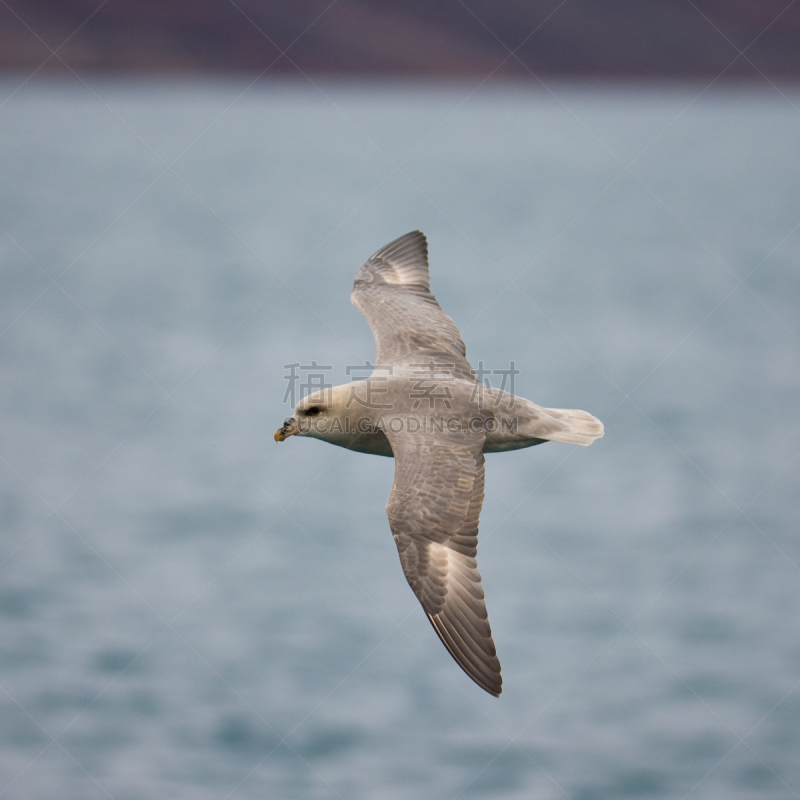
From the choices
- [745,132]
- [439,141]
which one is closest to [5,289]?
[439,141]

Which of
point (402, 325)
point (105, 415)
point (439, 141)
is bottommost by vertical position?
point (402, 325)

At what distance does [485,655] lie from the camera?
30.2 ft

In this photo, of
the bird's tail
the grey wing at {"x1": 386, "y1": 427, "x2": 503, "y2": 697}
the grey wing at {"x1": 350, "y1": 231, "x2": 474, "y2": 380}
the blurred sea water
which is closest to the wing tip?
the grey wing at {"x1": 386, "y1": 427, "x2": 503, "y2": 697}

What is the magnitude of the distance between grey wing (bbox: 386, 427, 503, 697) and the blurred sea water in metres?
13.3

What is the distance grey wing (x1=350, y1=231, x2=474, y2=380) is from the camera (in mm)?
11547

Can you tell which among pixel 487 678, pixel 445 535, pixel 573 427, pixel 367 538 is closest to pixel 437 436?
pixel 445 535

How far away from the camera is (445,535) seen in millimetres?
9625

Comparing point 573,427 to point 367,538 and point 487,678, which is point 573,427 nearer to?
point 487,678

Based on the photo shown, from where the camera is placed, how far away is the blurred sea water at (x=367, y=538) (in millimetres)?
23625

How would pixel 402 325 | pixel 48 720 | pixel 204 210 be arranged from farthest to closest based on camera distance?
pixel 204 210 → pixel 48 720 → pixel 402 325

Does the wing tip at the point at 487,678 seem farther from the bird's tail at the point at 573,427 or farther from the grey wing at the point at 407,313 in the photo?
the grey wing at the point at 407,313

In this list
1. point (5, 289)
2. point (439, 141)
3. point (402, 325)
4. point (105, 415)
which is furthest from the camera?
point (439, 141)

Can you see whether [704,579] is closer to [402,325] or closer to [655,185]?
[402,325]

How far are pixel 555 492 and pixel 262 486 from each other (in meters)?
8.47
